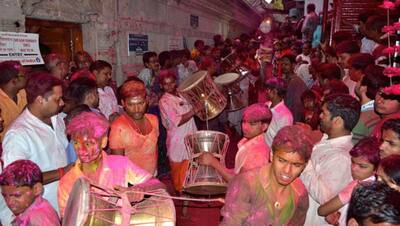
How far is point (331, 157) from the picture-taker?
3004mm

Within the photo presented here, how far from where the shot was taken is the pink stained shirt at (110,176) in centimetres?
273

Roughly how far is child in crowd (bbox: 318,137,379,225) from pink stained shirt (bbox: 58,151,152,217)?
1219 millimetres

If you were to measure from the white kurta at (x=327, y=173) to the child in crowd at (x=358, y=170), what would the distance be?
0.08 meters

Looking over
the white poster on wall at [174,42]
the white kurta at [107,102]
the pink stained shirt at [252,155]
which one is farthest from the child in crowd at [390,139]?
the white poster on wall at [174,42]

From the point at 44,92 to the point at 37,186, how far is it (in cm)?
87

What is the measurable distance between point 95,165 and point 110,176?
0.12 meters

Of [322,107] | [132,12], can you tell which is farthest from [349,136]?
[132,12]

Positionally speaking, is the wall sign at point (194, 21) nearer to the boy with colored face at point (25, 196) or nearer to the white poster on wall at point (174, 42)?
the white poster on wall at point (174, 42)

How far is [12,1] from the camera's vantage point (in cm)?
557

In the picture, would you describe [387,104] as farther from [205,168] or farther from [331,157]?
[205,168]

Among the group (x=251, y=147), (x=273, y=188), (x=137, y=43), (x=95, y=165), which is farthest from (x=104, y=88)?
(x=137, y=43)

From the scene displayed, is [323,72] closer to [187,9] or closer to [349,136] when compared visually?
[349,136]

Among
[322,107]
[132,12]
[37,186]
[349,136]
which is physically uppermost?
[132,12]

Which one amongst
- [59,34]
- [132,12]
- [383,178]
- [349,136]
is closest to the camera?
[383,178]
